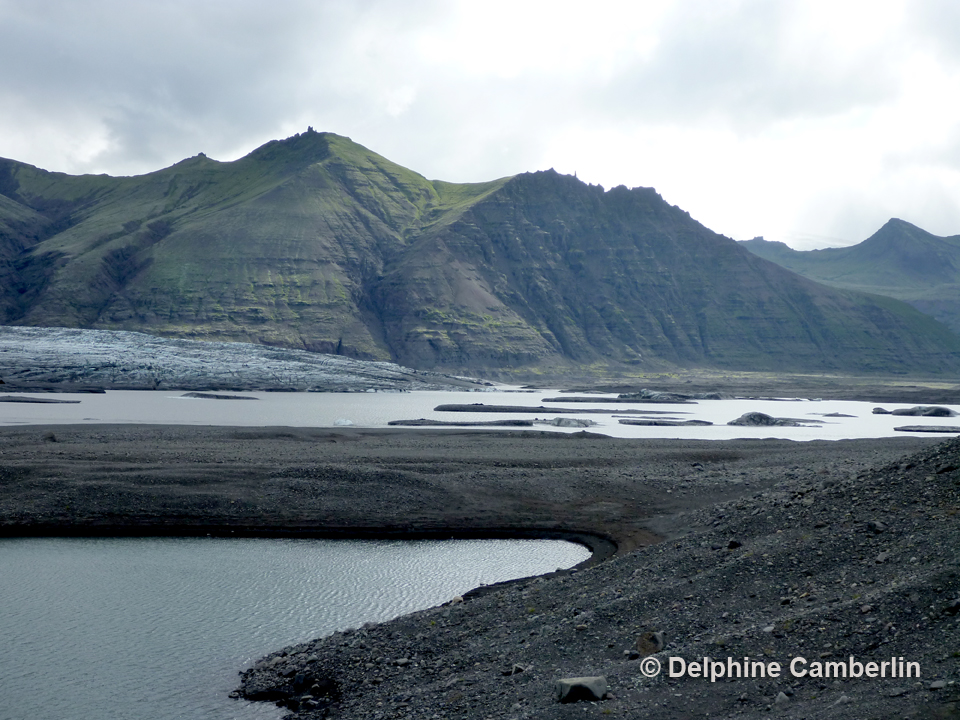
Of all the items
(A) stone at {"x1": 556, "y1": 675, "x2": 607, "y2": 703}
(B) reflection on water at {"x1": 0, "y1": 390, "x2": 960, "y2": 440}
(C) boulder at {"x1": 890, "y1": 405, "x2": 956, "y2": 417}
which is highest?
(C) boulder at {"x1": 890, "y1": 405, "x2": 956, "y2": 417}

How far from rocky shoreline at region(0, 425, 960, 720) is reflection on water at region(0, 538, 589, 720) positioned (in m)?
1.17

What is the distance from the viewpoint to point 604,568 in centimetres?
1867

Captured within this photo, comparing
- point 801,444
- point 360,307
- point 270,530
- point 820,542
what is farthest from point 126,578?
point 360,307

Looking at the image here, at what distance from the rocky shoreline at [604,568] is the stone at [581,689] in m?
0.13

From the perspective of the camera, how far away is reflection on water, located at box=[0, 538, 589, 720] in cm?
1407

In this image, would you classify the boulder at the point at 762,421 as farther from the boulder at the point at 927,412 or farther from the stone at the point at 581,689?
the stone at the point at 581,689

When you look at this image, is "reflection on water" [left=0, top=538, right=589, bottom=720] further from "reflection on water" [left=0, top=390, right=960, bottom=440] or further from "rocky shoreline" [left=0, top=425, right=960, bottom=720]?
"reflection on water" [left=0, top=390, right=960, bottom=440]

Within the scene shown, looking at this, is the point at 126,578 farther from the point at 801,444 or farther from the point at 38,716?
the point at 801,444

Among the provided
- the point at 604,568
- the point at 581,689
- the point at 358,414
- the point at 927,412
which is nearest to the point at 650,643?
the point at 581,689

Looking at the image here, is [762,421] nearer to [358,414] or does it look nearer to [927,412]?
[927,412]

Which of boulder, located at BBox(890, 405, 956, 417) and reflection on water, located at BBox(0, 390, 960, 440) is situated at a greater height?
boulder, located at BBox(890, 405, 956, 417)

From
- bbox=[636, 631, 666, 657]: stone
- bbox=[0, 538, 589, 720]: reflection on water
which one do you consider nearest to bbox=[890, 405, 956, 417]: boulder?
bbox=[0, 538, 589, 720]: reflection on water

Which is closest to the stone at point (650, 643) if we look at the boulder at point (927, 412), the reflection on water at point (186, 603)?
the reflection on water at point (186, 603)

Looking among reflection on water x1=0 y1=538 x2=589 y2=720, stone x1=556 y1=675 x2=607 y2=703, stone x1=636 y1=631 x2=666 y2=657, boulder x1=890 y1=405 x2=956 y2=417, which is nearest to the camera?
stone x1=556 y1=675 x2=607 y2=703
